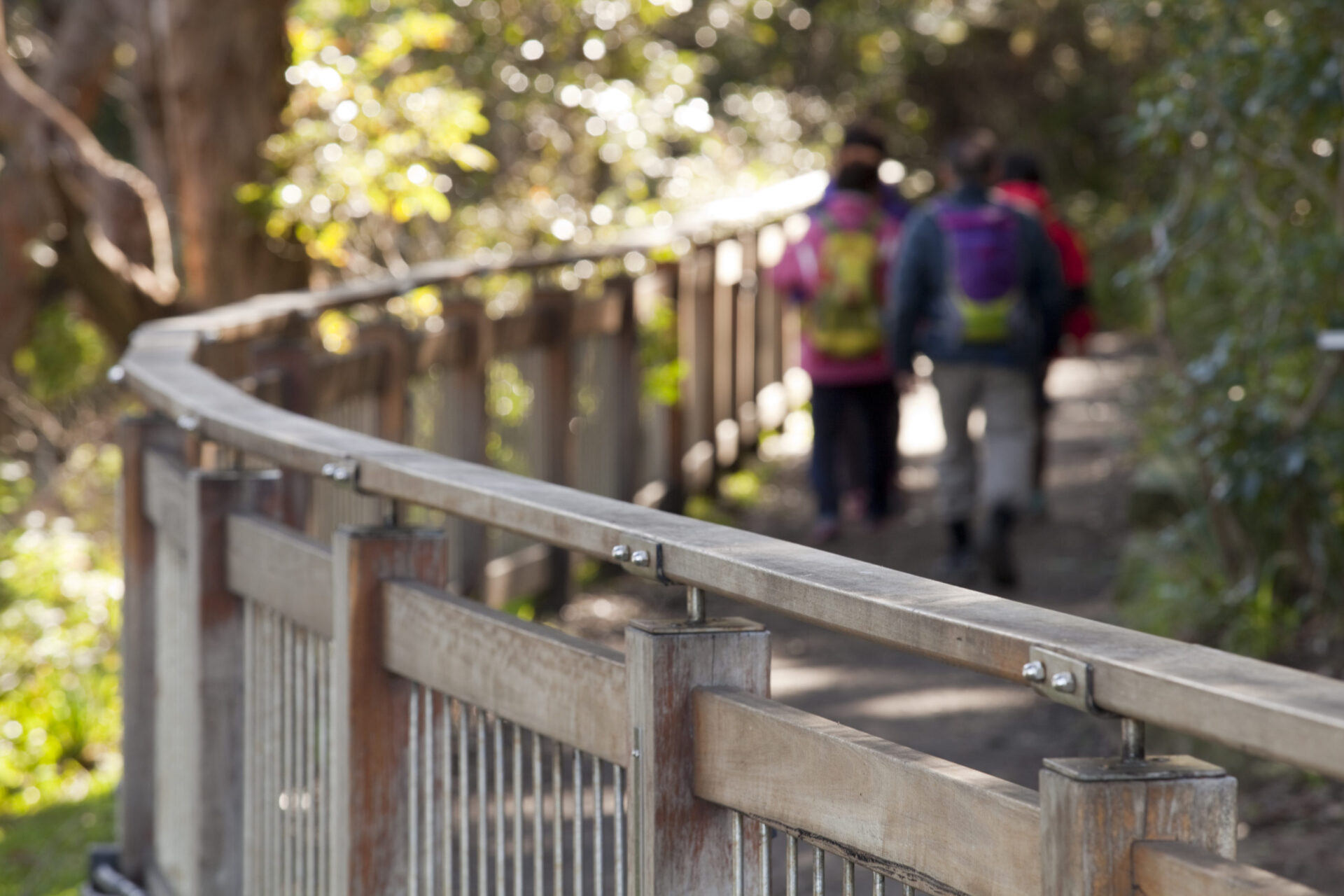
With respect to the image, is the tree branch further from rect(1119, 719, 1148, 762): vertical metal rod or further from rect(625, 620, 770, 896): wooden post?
rect(1119, 719, 1148, 762): vertical metal rod

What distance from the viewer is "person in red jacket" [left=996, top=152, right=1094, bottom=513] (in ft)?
26.3

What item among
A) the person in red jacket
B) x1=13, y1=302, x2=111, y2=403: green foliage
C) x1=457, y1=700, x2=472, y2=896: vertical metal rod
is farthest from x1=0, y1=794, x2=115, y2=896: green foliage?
x1=13, y1=302, x2=111, y2=403: green foliage

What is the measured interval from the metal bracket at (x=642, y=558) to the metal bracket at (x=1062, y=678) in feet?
1.75

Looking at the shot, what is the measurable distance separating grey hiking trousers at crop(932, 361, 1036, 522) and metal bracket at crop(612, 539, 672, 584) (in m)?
5.22

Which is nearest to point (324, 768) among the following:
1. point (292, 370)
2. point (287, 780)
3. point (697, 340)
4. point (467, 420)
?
point (287, 780)

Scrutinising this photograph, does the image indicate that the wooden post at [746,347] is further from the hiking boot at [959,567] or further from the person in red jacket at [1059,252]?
the hiking boot at [959,567]

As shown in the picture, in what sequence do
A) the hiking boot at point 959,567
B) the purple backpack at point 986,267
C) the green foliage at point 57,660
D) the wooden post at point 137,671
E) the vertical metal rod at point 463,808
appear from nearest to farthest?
the vertical metal rod at point 463,808
the wooden post at point 137,671
the green foliage at point 57,660
the purple backpack at point 986,267
the hiking boot at point 959,567

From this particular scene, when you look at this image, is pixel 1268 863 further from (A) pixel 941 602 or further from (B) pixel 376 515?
(A) pixel 941 602

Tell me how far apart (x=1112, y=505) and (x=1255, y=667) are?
790 cm

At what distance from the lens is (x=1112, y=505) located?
29.2ft

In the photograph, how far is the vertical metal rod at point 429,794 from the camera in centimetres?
239

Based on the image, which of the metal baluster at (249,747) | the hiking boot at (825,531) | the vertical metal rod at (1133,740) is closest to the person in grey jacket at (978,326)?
the hiking boot at (825,531)

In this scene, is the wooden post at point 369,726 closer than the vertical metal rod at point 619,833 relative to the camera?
No

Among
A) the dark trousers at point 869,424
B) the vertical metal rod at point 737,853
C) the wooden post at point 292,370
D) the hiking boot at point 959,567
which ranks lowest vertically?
the hiking boot at point 959,567
